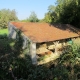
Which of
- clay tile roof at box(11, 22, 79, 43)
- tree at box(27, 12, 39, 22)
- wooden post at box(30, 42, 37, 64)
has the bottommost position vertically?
wooden post at box(30, 42, 37, 64)

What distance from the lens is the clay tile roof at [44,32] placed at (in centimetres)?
1891

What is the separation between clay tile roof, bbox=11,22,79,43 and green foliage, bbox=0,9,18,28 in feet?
138

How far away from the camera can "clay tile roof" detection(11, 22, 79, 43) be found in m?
18.9

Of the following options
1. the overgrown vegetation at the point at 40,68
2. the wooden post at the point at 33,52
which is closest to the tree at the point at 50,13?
A: the overgrown vegetation at the point at 40,68

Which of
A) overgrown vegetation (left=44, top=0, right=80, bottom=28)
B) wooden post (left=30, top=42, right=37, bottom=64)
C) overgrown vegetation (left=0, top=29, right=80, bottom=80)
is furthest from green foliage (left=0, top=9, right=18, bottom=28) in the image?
wooden post (left=30, top=42, right=37, bottom=64)

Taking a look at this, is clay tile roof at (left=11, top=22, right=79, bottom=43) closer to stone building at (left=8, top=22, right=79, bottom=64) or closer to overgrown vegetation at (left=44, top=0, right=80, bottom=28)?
stone building at (left=8, top=22, right=79, bottom=64)

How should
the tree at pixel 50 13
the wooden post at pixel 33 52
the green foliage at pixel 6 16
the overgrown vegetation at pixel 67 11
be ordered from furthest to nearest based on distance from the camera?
1. the green foliage at pixel 6 16
2. the tree at pixel 50 13
3. the overgrown vegetation at pixel 67 11
4. the wooden post at pixel 33 52

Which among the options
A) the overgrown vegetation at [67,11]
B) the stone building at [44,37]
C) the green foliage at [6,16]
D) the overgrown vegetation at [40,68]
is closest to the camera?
the overgrown vegetation at [40,68]

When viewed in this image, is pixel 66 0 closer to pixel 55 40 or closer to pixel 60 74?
pixel 55 40

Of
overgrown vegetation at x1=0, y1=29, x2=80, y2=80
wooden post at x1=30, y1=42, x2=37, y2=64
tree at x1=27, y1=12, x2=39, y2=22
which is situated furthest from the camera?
tree at x1=27, y1=12, x2=39, y2=22

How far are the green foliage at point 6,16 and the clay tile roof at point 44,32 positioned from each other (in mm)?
41923

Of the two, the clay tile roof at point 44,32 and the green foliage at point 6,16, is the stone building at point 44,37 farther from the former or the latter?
the green foliage at point 6,16

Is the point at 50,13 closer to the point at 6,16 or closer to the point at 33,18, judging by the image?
the point at 33,18

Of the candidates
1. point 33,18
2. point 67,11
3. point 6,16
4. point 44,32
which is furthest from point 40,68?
point 6,16
